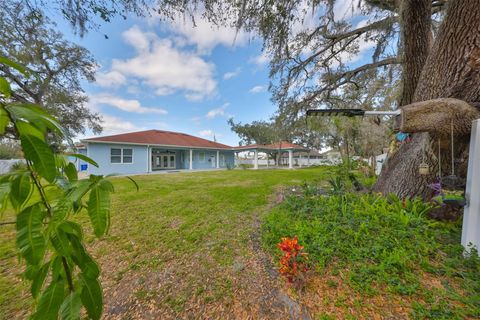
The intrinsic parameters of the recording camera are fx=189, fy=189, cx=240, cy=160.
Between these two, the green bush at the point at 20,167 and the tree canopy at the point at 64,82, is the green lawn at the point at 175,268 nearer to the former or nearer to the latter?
the green bush at the point at 20,167

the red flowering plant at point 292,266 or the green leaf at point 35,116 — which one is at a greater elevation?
the green leaf at point 35,116

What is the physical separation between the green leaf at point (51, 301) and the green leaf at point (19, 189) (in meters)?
0.33

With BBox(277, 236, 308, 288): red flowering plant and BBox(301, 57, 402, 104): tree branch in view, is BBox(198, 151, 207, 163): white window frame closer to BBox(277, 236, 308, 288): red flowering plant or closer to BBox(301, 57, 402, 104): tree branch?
BBox(301, 57, 402, 104): tree branch

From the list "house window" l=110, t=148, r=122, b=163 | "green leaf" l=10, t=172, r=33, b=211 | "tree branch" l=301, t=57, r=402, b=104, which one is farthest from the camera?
"house window" l=110, t=148, r=122, b=163

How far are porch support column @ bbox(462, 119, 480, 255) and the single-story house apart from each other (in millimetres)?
13247

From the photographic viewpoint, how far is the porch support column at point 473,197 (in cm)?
198

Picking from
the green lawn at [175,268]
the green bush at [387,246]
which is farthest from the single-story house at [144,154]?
the green bush at [387,246]

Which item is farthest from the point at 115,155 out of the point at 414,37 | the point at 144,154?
the point at 414,37

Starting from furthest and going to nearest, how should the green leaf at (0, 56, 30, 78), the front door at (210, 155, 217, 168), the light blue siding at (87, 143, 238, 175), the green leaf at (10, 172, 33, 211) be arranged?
the front door at (210, 155, 217, 168) → the light blue siding at (87, 143, 238, 175) → the green leaf at (10, 172, 33, 211) → the green leaf at (0, 56, 30, 78)

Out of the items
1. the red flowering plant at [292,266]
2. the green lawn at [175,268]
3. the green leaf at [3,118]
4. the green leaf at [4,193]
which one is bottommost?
the green lawn at [175,268]

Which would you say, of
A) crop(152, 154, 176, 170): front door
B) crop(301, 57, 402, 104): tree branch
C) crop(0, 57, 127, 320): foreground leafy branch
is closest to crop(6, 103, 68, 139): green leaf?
crop(0, 57, 127, 320): foreground leafy branch

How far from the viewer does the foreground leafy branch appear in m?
0.65

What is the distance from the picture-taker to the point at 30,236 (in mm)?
672

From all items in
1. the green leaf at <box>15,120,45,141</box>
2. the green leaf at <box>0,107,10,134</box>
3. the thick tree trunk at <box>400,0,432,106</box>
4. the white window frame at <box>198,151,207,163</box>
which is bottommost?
the white window frame at <box>198,151,207,163</box>
